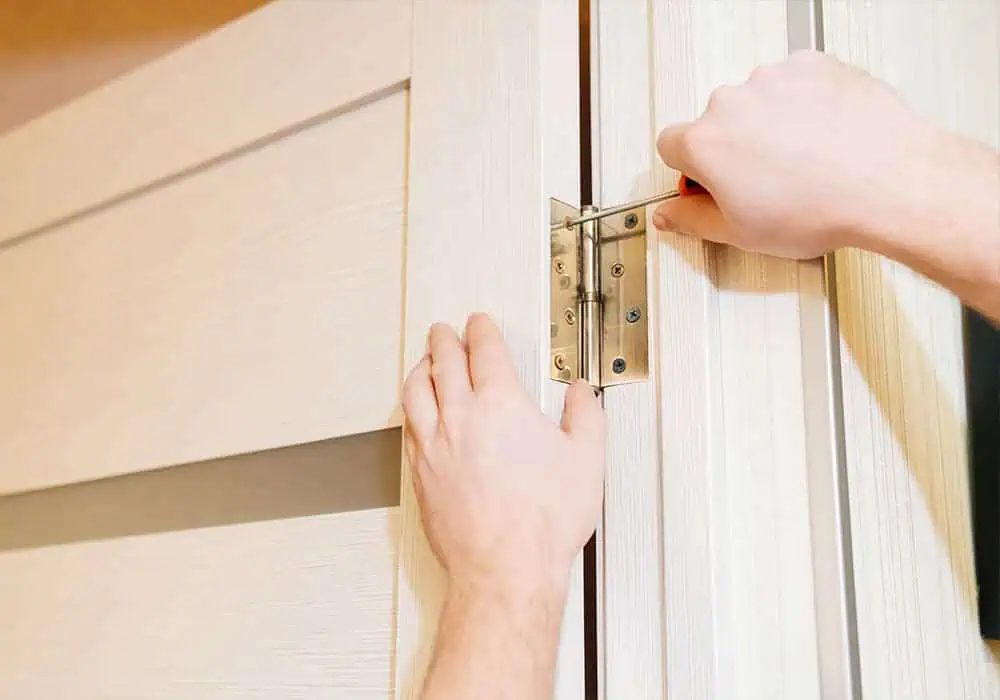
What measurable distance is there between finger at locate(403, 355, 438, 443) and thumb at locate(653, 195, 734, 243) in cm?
16

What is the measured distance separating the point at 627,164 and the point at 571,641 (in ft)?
0.91

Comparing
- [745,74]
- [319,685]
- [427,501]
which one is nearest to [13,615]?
[319,685]

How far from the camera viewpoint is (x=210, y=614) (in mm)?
666

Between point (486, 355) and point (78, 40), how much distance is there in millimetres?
1044

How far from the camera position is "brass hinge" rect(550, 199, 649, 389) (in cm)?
54

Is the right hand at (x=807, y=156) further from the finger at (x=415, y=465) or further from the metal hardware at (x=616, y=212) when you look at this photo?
the finger at (x=415, y=465)

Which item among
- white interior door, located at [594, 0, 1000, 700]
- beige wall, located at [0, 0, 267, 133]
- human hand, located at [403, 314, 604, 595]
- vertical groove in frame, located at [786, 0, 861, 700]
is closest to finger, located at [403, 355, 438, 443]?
human hand, located at [403, 314, 604, 595]

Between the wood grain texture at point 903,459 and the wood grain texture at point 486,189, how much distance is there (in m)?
0.16

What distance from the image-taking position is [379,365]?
2.01ft

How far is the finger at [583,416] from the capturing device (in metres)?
0.51

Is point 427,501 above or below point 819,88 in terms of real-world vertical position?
below

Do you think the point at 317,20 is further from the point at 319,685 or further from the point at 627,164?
the point at 319,685

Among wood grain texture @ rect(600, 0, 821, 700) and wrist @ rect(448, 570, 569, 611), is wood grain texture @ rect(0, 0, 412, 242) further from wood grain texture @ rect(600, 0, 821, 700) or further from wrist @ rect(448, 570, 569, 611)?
wrist @ rect(448, 570, 569, 611)

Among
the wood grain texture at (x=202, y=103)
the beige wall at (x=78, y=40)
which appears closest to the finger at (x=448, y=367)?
the wood grain texture at (x=202, y=103)
